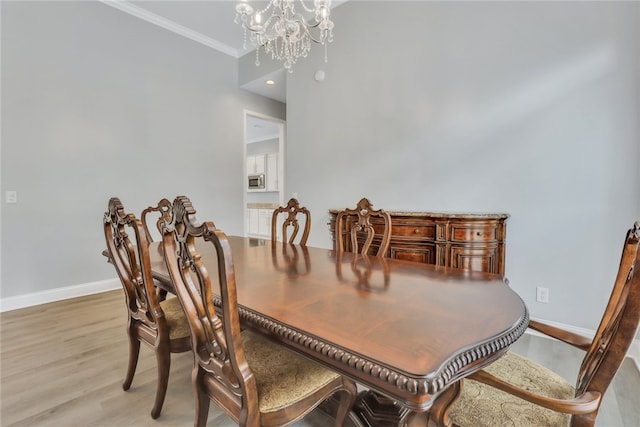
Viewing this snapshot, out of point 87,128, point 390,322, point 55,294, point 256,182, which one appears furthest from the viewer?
point 256,182

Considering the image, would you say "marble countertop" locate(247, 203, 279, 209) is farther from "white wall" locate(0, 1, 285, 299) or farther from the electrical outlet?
the electrical outlet

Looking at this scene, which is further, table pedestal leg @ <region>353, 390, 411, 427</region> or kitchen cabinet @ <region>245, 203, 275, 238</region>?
kitchen cabinet @ <region>245, 203, 275, 238</region>

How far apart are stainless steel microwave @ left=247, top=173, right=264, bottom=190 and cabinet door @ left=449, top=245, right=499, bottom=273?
5999mm

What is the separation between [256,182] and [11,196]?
5.17m

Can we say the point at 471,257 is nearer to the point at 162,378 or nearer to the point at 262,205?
the point at 162,378

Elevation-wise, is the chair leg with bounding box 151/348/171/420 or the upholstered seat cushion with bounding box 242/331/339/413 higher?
the upholstered seat cushion with bounding box 242/331/339/413

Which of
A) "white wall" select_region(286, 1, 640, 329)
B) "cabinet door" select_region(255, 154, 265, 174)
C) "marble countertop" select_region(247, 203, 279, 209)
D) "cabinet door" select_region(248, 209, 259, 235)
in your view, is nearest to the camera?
"white wall" select_region(286, 1, 640, 329)

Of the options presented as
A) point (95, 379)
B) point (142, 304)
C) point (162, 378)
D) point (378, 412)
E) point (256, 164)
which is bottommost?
point (95, 379)

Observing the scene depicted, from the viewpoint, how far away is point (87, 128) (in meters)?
3.34

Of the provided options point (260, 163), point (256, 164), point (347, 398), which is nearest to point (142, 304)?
point (347, 398)

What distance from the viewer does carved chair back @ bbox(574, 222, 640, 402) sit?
75cm

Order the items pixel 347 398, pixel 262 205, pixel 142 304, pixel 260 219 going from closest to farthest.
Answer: pixel 347 398
pixel 142 304
pixel 262 205
pixel 260 219

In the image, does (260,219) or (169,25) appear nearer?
(169,25)

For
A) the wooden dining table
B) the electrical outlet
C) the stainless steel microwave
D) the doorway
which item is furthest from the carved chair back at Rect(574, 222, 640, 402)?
the stainless steel microwave
